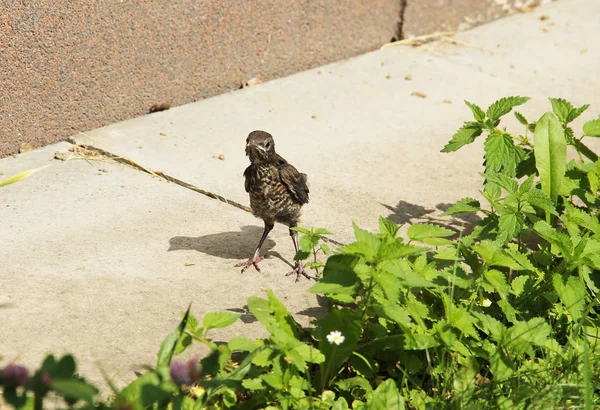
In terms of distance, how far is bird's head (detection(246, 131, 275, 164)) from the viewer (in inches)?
184

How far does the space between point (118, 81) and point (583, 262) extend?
3713 millimetres

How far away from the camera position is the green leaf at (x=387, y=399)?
10.7 feet

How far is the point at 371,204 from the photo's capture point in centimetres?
549

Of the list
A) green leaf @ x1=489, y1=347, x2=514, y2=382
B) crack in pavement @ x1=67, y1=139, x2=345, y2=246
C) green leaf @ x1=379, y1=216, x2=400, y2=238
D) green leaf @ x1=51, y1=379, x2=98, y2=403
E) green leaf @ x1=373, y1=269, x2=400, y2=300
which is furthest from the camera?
crack in pavement @ x1=67, y1=139, x2=345, y2=246

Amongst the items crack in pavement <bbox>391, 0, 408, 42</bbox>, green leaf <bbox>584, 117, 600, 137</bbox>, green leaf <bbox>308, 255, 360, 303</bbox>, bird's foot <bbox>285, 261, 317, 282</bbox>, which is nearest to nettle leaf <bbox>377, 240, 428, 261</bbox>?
green leaf <bbox>308, 255, 360, 303</bbox>

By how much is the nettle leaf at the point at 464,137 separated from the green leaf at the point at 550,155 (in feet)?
1.10

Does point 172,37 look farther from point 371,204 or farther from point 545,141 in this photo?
point 545,141

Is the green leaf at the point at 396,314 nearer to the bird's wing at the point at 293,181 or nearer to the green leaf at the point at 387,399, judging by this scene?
the green leaf at the point at 387,399

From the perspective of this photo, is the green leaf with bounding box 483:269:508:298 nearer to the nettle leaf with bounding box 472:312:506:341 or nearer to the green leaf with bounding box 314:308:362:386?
the nettle leaf with bounding box 472:312:506:341

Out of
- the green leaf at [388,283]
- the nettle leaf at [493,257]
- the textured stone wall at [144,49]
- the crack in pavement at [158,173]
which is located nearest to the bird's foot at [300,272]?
the crack in pavement at [158,173]

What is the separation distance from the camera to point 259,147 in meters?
4.69

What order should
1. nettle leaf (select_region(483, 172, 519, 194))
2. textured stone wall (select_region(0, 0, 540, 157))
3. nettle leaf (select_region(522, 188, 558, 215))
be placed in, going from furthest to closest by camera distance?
textured stone wall (select_region(0, 0, 540, 157)) → nettle leaf (select_region(483, 172, 519, 194)) → nettle leaf (select_region(522, 188, 558, 215))

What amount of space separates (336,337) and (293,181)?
1555mm

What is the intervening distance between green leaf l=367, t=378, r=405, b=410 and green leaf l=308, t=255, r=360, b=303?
371 millimetres
